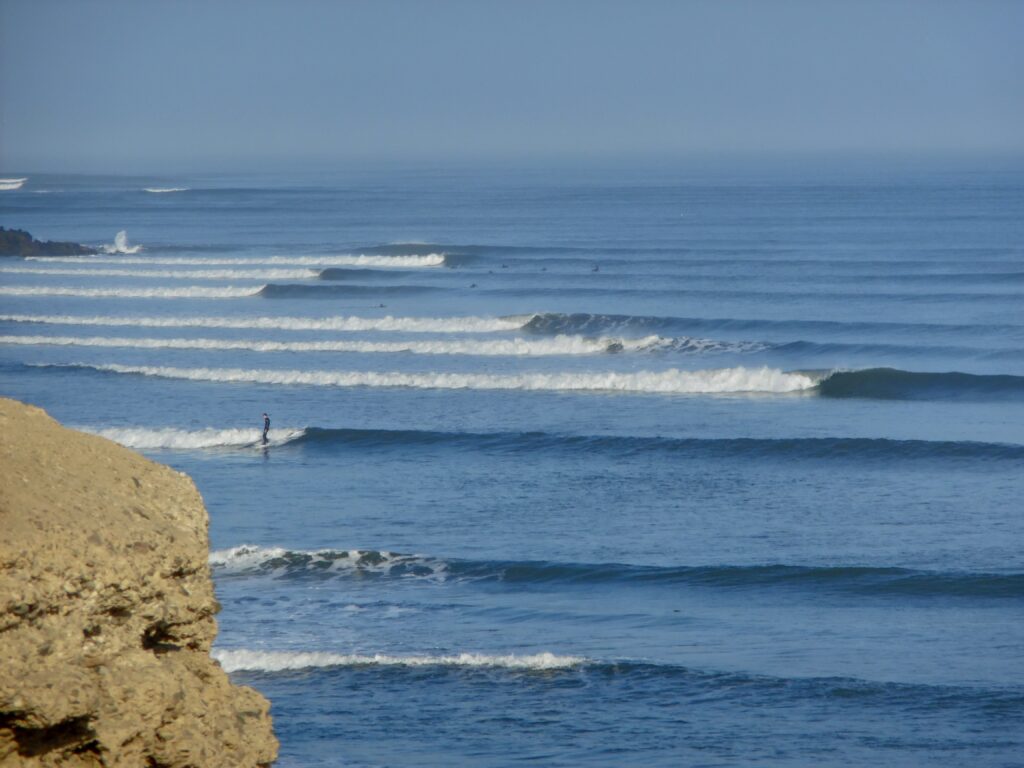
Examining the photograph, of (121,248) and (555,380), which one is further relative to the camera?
(121,248)

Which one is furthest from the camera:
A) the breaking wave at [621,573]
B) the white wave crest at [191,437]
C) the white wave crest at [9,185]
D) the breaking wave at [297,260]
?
the white wave crest at [9,185]

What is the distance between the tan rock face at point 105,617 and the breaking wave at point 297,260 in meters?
49.6

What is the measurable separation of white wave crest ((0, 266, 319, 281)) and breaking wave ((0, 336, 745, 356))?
1413 cm

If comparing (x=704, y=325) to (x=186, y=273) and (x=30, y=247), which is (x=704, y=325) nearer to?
(x=186, y=273)

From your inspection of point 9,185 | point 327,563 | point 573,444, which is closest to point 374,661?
point 327,563

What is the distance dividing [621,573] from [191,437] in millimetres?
11440

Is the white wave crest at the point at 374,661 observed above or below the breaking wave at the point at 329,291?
below

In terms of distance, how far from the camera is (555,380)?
104ft

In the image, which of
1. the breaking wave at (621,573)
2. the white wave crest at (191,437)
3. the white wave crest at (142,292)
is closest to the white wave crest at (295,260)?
the white wave crest at (142,292)

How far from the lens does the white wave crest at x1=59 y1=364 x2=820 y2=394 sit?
3080 cm

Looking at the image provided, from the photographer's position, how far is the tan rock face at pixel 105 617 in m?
5.12

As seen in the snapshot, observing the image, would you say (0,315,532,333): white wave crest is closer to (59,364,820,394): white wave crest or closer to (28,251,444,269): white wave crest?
(59,364,820,394): white wave crest

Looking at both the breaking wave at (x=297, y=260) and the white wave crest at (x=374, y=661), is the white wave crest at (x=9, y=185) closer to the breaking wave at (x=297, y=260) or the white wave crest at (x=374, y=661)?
the breaking wave at (x=297, y=260)

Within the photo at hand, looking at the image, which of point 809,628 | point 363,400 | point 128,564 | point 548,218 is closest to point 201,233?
point 548,218
